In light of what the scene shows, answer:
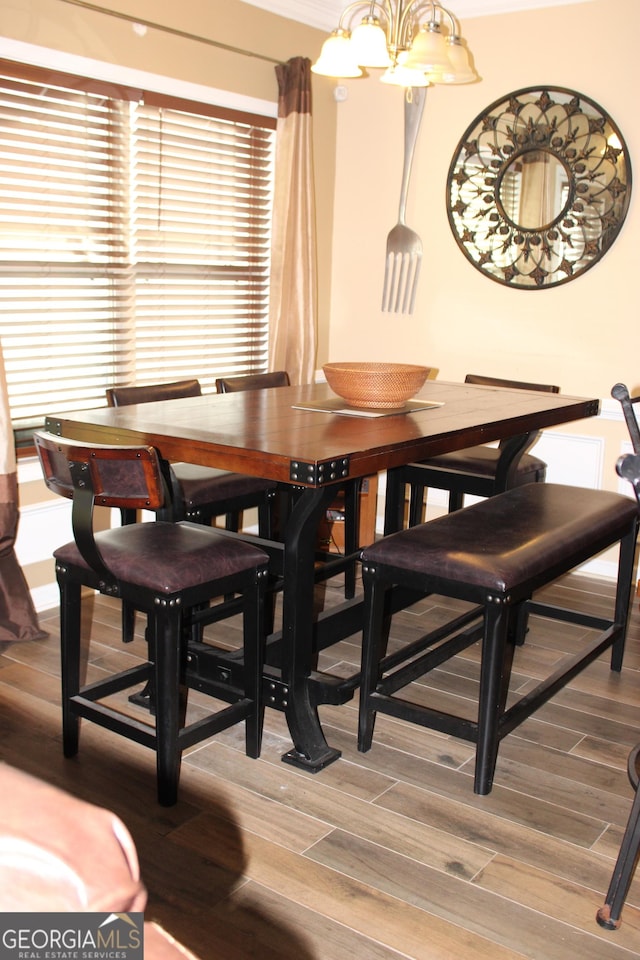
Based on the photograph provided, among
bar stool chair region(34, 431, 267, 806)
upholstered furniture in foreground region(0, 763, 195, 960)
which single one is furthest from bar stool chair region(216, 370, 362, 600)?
upholstered furniture in foreground region(0, 763, 195, 960)

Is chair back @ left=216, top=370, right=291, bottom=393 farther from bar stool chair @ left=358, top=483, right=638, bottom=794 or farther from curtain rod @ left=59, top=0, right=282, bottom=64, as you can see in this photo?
curtain rod @ left=59, top=0, right=282, bottom=64

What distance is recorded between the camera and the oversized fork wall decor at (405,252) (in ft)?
14.8

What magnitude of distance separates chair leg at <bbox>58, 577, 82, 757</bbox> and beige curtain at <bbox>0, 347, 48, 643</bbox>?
0.89 metres

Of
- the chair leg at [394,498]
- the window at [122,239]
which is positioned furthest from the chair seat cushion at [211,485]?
the window at [122,239]

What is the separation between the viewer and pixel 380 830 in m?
2.20

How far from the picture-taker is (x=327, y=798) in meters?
2.32

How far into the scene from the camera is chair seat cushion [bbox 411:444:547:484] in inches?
144

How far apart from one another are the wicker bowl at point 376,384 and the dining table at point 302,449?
48 millimetres

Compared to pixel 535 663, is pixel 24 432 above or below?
above

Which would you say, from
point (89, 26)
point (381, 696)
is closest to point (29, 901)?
point (381, 696)

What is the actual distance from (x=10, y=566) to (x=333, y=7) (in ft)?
10.3

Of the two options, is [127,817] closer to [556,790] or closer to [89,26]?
[556,790]

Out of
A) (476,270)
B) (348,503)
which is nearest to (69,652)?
(348,503)

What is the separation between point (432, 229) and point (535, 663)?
2.36 metres
